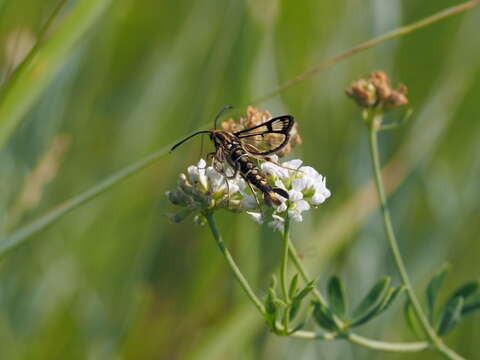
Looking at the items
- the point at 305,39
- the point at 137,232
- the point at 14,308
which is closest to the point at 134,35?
the point at 305,39

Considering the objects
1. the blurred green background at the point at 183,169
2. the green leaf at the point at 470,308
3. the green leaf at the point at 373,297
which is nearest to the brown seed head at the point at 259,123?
the green leaf at the point at 373,297

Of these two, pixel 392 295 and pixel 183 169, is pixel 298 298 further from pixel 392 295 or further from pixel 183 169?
pixel 183 169

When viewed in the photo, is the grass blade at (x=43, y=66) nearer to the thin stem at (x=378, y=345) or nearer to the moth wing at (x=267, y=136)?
the moth wing at (x=267, y=136)

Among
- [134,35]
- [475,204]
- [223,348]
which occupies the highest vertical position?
[134,35]

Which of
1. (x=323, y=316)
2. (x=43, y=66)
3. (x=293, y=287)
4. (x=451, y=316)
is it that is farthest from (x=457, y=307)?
(x=43, y=66)

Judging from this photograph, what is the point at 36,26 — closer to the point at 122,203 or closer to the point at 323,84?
the point at 122,203
